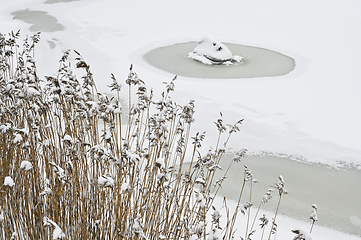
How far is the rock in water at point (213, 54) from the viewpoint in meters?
6.38

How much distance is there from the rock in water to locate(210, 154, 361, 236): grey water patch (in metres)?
3.18

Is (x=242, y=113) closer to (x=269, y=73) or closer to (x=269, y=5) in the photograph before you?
(x=269, y=73)

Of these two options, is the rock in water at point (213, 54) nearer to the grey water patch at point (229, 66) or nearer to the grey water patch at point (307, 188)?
the grey water patch at point (229, 66)

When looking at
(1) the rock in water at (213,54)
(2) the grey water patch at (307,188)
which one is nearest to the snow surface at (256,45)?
(2) the grey water patch at (307,188)

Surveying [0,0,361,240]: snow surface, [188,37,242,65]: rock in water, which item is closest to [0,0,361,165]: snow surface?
[0,0,361,240]: snow surface

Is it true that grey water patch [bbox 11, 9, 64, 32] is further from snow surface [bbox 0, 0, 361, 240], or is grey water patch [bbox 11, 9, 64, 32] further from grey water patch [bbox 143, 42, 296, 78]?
grey water patch [bbox 143, 42, 296, 78]

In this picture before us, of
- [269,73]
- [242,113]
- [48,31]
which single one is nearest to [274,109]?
[242,113]

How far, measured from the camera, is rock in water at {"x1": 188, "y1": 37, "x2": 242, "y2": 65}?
638cm

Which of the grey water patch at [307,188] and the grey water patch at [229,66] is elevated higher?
the grey water patch at [229,66]

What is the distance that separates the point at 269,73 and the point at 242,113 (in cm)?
175

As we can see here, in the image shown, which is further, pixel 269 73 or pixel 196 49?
pixel 196 49

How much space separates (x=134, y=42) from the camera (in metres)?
7.16

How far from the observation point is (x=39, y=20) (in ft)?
27.4

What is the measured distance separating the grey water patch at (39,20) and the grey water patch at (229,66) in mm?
2657
